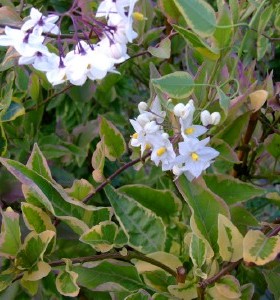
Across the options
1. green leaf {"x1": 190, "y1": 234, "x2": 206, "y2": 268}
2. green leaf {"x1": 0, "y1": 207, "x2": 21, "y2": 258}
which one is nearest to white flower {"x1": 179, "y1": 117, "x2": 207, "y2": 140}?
green leaf {"x1": 190, "y1": 234, "x2": 206, "y2": 268}

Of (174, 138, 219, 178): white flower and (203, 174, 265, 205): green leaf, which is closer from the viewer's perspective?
(174, 138, 219, 178): white flower

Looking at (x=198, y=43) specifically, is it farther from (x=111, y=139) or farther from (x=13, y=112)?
(x=13, y=112)

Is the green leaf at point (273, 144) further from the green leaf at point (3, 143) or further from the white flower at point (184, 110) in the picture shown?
the green leaf at point (3, 143)

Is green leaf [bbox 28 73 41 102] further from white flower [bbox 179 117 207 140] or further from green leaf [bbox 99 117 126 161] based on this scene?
white flower [bbox 179 117 207 140]

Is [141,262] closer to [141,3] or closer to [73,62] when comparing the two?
[73,62]

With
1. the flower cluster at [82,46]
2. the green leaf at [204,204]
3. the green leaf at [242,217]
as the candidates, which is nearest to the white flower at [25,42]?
the flower cluster at [82,46]

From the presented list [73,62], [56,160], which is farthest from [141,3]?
[56,160]
